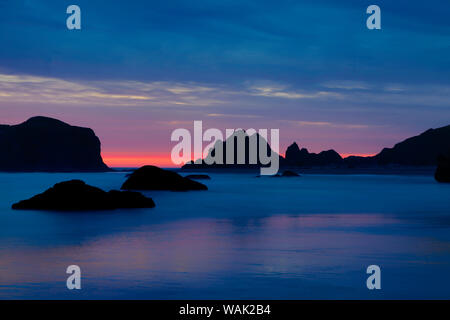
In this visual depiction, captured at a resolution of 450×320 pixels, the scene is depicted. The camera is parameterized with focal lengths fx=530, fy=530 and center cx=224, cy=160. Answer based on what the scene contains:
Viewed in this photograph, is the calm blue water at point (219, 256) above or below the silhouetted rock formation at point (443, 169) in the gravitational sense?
below

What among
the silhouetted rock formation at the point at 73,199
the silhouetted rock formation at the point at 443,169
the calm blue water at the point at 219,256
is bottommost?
the calm blue water at the point at 219,256

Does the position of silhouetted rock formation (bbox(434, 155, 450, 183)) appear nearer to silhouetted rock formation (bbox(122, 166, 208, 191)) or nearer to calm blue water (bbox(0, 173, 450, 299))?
silhouetted rock formation (bbox(122, 166, 208, 191))

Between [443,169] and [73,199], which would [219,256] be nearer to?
[73,199]

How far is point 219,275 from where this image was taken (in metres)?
15.5

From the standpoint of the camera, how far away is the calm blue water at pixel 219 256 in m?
13.4

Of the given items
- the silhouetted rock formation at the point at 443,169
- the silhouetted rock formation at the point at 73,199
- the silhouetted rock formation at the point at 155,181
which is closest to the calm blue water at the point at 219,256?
the silhouetted rock formation at the point at 73,199

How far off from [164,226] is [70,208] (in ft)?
31.7

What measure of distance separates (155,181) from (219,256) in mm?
47688

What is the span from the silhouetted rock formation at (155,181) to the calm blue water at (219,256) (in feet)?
103

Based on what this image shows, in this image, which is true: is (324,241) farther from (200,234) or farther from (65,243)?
(65,243)

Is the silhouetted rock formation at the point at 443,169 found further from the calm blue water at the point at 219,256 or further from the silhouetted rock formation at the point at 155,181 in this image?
the calm blue water at the point at 219,256

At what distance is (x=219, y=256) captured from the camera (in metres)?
19.2
